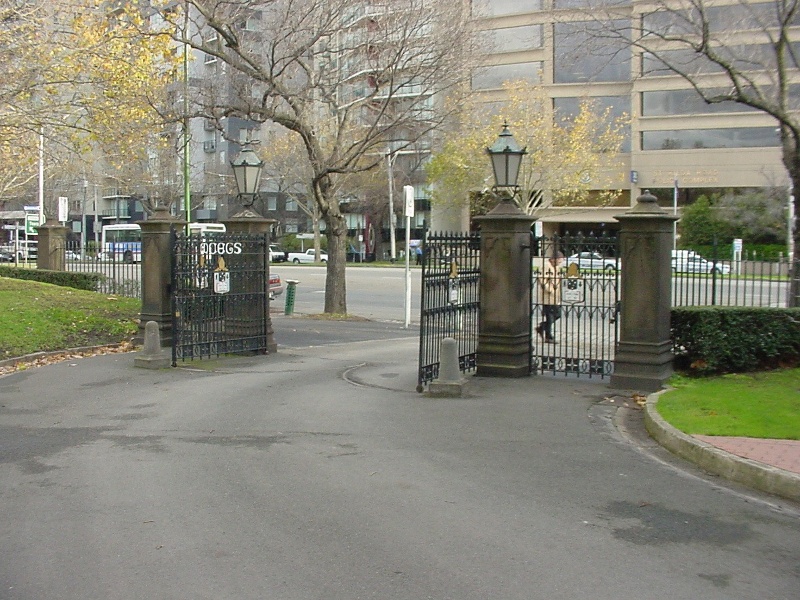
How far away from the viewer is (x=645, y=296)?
40.0 feet

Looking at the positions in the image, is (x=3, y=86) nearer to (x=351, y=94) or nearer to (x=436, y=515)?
(x=351, y=94)

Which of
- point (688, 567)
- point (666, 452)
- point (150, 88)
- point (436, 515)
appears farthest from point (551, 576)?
point (150, 88)

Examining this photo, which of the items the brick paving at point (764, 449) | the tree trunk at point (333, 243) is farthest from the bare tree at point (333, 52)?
the brick paving at point (764, 449)

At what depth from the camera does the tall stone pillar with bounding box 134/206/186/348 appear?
54.6ft

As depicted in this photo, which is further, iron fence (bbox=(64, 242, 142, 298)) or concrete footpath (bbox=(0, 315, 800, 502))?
iron fence (bbox=(64, 242, 142, 298))

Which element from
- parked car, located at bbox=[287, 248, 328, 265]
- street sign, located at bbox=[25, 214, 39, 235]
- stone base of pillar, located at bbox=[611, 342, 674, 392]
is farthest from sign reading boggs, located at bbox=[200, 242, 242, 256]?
parked car, located at bbox=[287, 248, 328, 265]

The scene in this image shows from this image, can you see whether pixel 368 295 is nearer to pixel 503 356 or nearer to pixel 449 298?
pixel 503 356

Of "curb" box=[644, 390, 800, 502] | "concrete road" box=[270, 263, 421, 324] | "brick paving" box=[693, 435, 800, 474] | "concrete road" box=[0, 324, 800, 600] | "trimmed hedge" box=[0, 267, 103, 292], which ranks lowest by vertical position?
"concrete road" box=[0, 324, 800, 600]

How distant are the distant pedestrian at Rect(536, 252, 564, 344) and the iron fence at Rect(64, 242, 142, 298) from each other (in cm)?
1481

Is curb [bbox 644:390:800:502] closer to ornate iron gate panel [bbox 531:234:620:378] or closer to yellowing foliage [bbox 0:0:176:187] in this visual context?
ornate iron gate panel [bbox 531:234:620:378]

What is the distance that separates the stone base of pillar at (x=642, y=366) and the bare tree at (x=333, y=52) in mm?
11503

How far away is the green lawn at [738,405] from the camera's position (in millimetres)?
9000

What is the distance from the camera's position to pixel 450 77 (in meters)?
23.0

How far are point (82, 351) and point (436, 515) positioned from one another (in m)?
12.1
